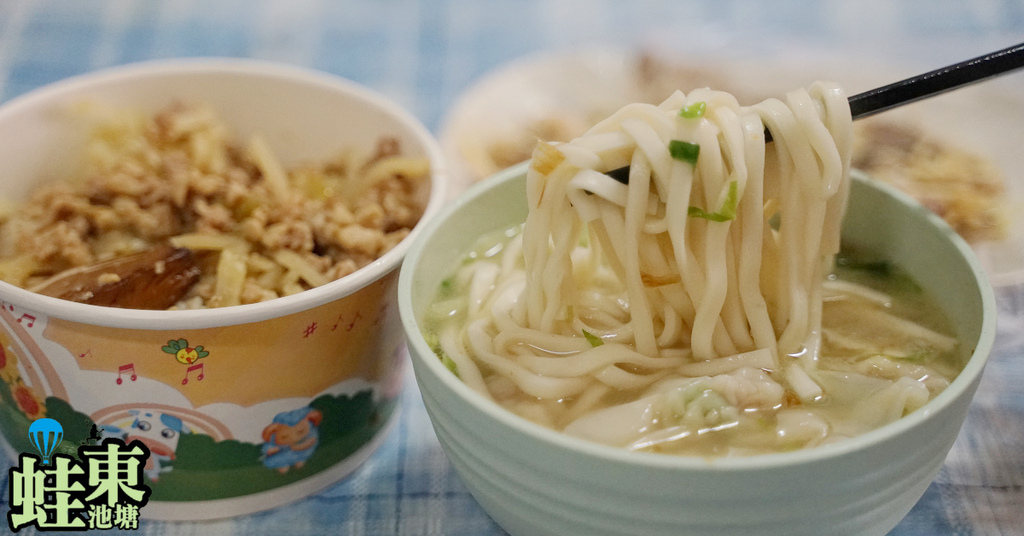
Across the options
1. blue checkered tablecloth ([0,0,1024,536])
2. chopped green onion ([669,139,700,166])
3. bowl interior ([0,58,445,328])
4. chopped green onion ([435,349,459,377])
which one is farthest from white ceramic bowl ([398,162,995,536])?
blue checkered tablecloth ([0,0,1024,536])

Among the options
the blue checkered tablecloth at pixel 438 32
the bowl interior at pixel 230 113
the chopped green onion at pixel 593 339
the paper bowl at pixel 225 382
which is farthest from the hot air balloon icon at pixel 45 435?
the blue checkered tablecloth at pixel 438 32

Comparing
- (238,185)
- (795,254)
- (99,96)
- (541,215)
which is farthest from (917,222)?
(99,96)

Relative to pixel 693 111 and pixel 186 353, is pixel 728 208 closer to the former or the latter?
pixel 693 111

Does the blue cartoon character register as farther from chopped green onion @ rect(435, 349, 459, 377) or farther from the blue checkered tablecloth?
the blue checkered tablecloth

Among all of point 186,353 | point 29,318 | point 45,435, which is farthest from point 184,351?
point 45,435

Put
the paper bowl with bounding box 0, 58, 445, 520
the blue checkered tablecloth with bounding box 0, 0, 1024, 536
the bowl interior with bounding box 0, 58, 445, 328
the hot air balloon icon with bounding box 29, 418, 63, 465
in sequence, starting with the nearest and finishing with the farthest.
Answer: the paper bowl with bounding box 0, 58, 445, 520 < the hot air balloon icon with bounding box 29, 418, 63, 465 < the bowl interior with bounding box 0, 58, 445, 328 < the blue checkered tablecloth with bounding box 0, 0, 1024, 536

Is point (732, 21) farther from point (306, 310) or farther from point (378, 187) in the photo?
point (306, 310)

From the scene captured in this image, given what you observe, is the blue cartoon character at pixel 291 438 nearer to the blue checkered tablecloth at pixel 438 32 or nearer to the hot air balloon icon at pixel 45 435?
the hot air balloon icon at pixel 45 435
